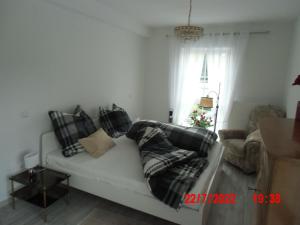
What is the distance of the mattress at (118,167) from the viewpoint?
1.95 meters

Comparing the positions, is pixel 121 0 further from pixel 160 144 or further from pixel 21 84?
pixel 160 144

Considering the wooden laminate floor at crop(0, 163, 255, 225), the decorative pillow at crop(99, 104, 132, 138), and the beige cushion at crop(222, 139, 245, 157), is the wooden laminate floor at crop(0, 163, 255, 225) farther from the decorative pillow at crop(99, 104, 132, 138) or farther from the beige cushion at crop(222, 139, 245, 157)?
the decorative pillow at crop(99, 104, 132, 138)

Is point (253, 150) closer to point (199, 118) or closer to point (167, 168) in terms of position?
point (199, 118)

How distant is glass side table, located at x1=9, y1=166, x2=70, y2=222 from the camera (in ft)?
6.90

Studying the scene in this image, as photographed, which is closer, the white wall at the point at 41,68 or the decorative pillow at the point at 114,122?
the white wall at the point at 41,68

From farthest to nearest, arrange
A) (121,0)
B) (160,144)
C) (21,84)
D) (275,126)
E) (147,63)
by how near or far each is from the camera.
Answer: (147,63) < (121,0) < (160,144) < (21,84) < (275,126)

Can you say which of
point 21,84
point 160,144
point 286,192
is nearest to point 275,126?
point 286,192

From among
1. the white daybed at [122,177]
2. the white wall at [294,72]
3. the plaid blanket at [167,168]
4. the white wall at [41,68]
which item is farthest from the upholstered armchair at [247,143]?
the white wall at [41,68]

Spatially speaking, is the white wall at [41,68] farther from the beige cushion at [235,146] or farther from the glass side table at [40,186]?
the beige cushion at [235,146]

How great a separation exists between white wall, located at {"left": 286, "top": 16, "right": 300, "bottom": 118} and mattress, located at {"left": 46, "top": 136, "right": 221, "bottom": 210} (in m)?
1.27

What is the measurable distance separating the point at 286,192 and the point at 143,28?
157 inches

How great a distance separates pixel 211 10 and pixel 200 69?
4.28 ft

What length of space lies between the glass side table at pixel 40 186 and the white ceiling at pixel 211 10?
243 cm

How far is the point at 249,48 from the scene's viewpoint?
3840 millimetres
